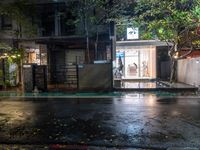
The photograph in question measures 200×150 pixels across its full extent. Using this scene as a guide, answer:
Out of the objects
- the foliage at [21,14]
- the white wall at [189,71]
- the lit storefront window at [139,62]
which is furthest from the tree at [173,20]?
the foliage at [21,14]

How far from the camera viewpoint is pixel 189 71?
21688 millimetres

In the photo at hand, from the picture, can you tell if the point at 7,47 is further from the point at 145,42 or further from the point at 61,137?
the point at 61,137

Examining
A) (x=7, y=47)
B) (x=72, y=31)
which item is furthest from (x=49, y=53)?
(x=7, y=47)

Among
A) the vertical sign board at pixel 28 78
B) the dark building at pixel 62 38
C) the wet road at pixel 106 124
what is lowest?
the wet road at pixel 106 124

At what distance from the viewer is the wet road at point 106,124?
7.89m

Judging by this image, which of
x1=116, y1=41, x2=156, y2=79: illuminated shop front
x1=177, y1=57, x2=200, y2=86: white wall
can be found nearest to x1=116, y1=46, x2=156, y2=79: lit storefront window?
x1=116, y1=41, x2=156, y2=79: illuminated shop front

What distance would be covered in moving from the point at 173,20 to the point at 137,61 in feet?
38.8

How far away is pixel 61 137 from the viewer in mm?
8266

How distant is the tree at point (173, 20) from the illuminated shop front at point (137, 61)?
6407 millimetres

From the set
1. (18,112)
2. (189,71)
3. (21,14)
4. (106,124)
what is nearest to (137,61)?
(189,71)

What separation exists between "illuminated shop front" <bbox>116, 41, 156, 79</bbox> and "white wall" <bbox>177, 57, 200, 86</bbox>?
17.6ft

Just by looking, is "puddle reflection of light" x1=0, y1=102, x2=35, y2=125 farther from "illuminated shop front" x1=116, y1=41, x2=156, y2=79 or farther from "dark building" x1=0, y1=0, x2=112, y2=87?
"illuminated shop front" x1=116, y1=41, x2=156, y2=79

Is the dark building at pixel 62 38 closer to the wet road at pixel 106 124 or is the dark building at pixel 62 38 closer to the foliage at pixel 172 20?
the foliage at pixel 172 20

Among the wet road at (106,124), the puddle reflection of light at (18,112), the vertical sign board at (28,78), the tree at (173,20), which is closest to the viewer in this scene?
the wet road at (106,124)
